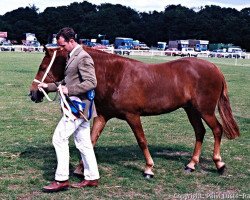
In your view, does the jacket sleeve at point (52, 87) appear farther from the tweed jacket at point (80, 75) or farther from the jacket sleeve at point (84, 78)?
the jacket sleeve at point (84, 78)

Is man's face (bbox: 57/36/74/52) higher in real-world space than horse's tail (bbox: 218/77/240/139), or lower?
higher

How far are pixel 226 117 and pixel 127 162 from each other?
6.49 feet

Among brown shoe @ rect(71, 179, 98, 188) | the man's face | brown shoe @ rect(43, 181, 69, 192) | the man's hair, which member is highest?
the man's hair

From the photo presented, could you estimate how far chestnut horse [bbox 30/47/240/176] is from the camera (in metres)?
7.07

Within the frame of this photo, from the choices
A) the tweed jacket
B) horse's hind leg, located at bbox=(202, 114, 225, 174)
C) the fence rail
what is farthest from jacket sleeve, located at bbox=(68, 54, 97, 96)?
the fence rail

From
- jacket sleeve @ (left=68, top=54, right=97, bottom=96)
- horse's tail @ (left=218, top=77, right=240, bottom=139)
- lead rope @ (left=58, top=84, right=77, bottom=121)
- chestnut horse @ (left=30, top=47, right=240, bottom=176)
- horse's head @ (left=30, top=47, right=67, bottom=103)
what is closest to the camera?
jacket sleeve @ (left=68, top=54, right=97, bottom=96)

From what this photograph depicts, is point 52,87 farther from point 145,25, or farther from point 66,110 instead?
point 145,25

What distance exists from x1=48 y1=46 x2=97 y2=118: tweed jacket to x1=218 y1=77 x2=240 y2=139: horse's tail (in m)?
2.90

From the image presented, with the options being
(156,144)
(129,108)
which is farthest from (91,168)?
(156,144)

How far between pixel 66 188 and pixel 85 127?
0.92 meters

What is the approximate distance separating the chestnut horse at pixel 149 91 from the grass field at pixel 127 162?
43 cm

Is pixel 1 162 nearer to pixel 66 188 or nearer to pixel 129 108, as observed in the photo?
pixel 66 188

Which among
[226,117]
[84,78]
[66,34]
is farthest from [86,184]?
[226,117]

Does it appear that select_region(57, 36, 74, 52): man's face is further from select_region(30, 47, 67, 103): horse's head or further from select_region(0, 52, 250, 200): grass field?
select_region(0, 52, 250, 200): grass field
